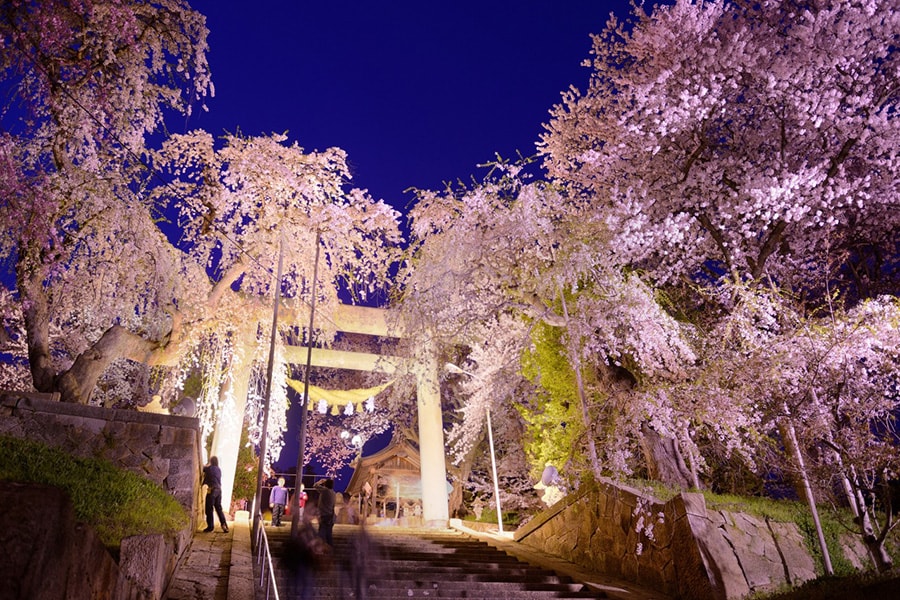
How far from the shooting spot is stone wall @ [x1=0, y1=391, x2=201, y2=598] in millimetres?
7879

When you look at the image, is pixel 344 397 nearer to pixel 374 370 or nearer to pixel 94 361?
pixel 374 370

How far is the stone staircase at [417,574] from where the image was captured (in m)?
7.02

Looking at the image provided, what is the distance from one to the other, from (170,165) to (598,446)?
11.4 meters

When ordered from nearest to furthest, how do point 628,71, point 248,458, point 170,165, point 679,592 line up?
point 679,592
point 170,165
point 628,71
point 248,458

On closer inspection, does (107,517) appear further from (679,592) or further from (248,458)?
(248,458)

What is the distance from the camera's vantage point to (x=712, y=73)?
1219 centimetres

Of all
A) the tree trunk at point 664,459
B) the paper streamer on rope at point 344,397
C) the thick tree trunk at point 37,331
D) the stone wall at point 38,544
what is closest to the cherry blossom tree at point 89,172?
the thick tree trunk at point 37,331

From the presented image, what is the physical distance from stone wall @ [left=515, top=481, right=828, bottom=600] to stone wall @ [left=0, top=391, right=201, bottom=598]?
665 cm

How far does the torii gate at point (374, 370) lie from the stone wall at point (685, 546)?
5.79 m

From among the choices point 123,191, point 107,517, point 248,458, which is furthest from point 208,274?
point 107,517

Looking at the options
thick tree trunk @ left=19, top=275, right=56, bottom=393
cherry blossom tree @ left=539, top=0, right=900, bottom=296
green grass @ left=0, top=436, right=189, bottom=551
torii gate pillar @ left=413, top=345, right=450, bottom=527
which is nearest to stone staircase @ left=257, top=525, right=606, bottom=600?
green grass @ left=0, top=436, right=189, bottom=551

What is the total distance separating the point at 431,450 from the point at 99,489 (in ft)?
34.5

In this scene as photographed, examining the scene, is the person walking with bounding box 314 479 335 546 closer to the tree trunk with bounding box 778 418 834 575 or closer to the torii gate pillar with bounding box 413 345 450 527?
the torii gate pillar with bounding box 413 345 450 527

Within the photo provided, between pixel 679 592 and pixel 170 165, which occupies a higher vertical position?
pixel 170 165
